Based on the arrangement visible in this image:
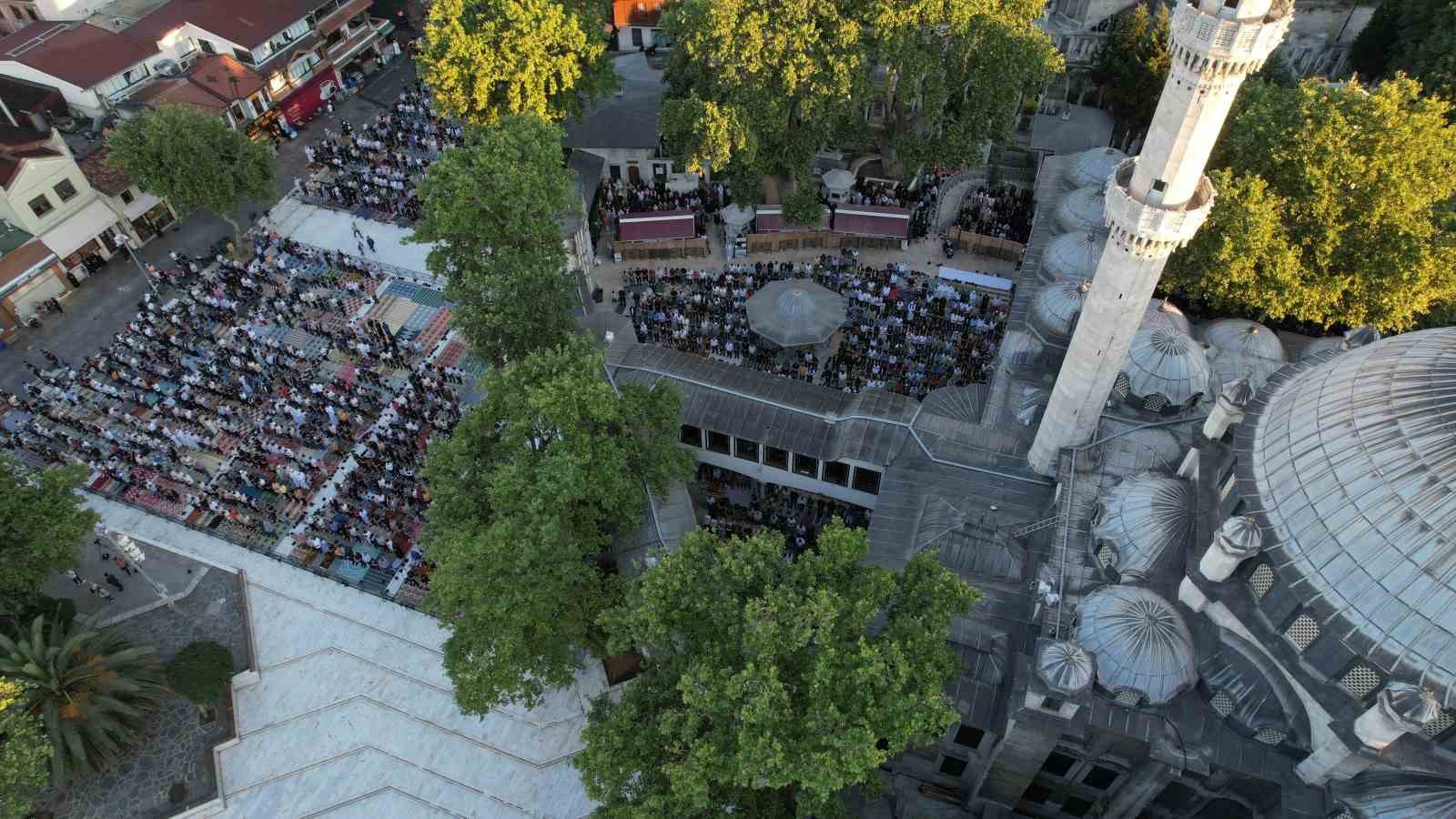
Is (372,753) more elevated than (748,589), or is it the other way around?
(748,589)

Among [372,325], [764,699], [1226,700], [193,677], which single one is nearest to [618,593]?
[764,699]

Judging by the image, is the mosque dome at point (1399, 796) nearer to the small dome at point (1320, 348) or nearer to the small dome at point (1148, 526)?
the small dome at point (1148, 526)

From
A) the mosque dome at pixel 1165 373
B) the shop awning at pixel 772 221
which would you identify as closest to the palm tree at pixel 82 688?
the shop awning at pixel 772 221

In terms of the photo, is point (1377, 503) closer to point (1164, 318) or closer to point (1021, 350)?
point (1164, 318)

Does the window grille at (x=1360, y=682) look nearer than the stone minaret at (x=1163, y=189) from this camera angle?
Yes

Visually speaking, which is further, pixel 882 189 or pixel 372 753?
pixel 882 189

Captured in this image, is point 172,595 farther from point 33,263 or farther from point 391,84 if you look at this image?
point 391,84
